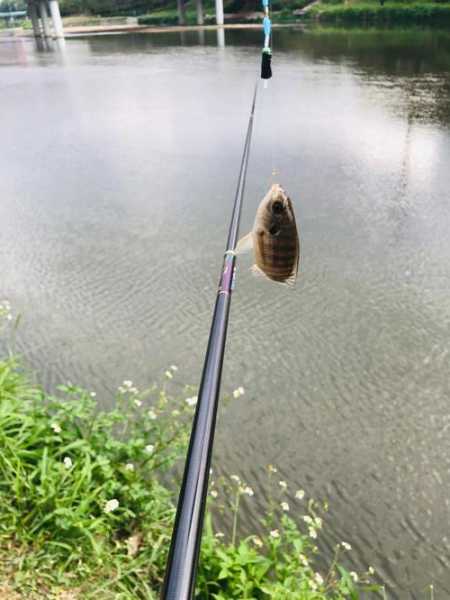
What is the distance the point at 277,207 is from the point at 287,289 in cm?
380

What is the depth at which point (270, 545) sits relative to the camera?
8.69 ft

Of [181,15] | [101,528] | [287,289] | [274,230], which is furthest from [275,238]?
[181,15]

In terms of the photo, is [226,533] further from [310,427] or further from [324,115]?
[324,115]

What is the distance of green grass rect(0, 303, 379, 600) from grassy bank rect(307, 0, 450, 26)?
42257 millimetres

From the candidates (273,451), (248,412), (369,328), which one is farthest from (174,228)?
(273,451)

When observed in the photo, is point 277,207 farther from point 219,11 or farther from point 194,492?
point 219,11

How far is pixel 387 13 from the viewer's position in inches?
1713

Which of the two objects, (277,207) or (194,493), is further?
(277,207)

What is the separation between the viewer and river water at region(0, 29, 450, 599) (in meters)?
3.54

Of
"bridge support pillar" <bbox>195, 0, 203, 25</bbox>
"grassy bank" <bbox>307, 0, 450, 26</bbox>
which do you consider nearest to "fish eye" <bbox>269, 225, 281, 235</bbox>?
"grassy bank" <bbox>307, 0, 450, 26</bbox>

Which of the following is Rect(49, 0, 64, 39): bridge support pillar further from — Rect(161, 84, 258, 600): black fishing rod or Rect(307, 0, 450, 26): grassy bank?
Rect(161, 84, 258, 600): black fishing rod

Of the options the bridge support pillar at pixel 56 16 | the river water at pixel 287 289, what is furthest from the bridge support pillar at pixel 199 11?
the river water at pixel 287 289

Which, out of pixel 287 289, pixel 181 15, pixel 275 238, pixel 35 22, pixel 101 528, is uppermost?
pixel 275 238

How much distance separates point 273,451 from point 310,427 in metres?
0.38
